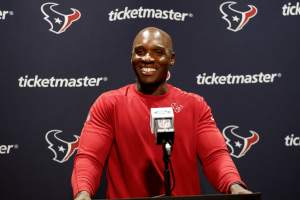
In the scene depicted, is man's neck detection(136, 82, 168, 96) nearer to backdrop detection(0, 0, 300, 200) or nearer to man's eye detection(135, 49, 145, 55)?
man's eye detection(135, 49, 145, 55)

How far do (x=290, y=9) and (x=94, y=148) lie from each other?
5.24 ft

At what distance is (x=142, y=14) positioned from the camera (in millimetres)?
2938

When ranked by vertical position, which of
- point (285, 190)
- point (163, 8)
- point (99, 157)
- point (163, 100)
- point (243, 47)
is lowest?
point (285, 190)

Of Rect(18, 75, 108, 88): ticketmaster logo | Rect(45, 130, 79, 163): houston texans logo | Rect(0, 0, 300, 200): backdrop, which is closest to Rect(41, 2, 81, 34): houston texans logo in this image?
Rect(0, 0, 300, 200): backdrop

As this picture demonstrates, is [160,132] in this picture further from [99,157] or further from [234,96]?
[234,96]

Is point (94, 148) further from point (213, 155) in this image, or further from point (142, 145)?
point (213, 155)

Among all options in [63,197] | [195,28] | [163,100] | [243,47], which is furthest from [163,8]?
[63,197]

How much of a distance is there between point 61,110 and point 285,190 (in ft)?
4.70

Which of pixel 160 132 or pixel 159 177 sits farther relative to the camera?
pixel 159 177

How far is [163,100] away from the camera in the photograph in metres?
2.29

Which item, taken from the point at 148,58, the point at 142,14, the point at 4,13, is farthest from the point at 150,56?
the point at 4,13

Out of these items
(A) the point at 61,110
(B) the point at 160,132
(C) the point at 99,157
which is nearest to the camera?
(B) the point at 160,132

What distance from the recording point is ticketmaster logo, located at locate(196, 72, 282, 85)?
9.61ft

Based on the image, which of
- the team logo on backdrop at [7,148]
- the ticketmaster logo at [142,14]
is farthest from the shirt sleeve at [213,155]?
the team logo on backdrop at [7,148]
